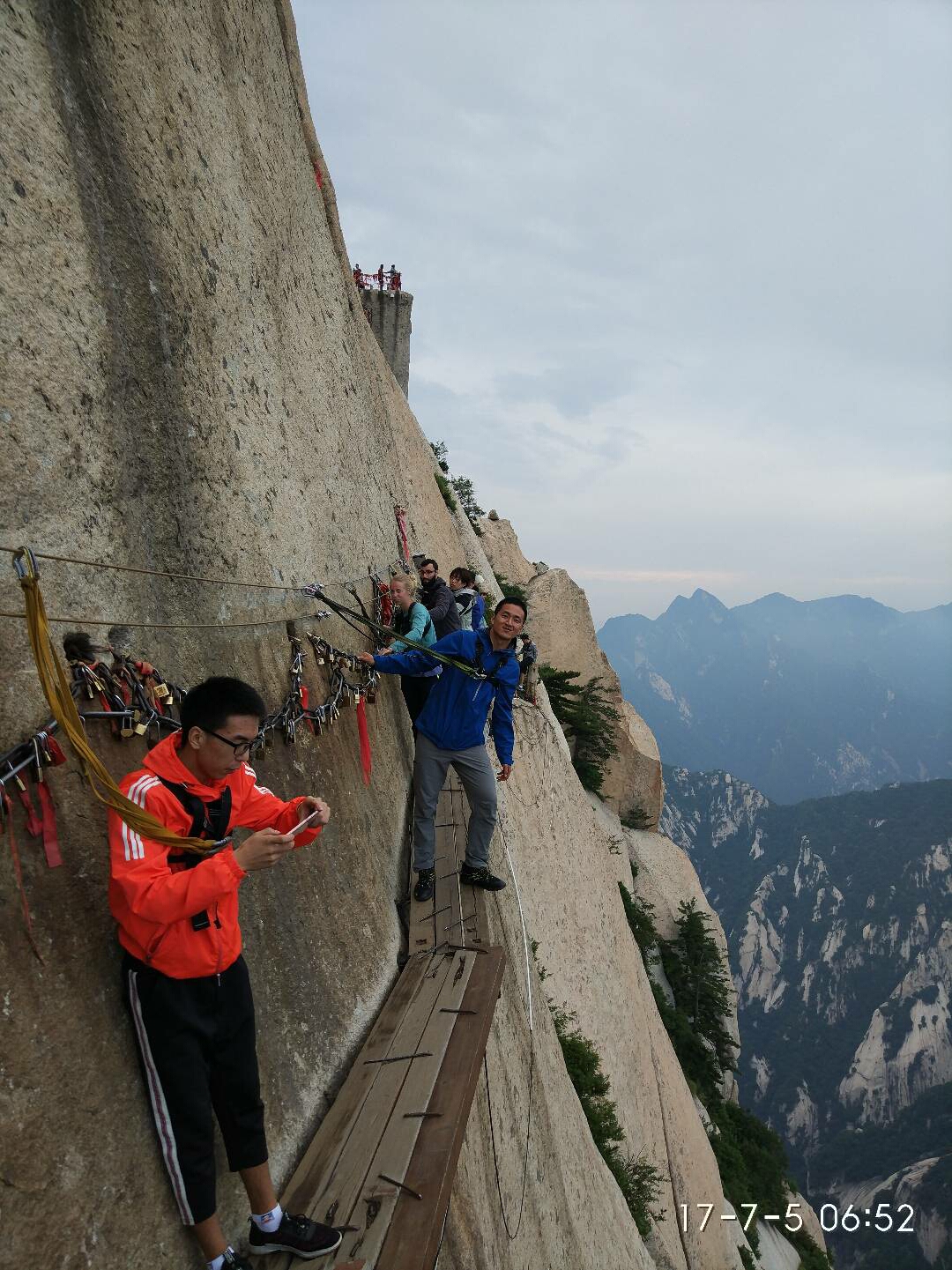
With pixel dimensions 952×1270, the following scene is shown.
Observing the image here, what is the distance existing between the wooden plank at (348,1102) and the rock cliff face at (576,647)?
24352 mm

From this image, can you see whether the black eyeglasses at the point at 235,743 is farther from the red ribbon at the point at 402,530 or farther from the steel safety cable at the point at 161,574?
the red ribbon at the point at 402,530

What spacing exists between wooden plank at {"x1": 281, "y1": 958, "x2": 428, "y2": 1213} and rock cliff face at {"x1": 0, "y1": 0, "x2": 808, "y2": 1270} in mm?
84

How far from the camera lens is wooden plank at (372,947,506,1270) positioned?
9.01ft

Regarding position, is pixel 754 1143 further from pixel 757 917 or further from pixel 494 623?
pixel 757 917

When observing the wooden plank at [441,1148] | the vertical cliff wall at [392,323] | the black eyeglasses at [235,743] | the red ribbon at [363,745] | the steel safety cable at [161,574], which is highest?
the vertical cliff wall at [392,323]

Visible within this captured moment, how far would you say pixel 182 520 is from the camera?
3.53 meters

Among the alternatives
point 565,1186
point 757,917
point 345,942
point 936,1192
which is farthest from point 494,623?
point 757,917

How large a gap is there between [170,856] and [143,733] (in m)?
0.59

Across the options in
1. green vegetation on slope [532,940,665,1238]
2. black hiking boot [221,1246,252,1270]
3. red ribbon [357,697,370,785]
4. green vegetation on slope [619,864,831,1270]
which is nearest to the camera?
black hiking boot [221,1246,252,1270]

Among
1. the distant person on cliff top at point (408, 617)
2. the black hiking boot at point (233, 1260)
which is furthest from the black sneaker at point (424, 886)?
the black hiking boot at point (233, 1260)

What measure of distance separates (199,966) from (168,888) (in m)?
0.42

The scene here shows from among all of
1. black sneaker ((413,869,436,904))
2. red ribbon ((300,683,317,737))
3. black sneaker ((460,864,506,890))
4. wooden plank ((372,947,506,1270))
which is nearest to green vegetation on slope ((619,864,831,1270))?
black sneaker ((460,864,506,890))

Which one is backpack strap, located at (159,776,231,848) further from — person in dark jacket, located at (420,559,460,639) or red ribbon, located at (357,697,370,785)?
person in dark jacket, located at (420,559,460,639)

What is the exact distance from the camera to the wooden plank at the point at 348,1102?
296 centimetres
